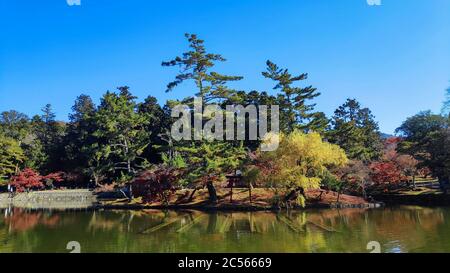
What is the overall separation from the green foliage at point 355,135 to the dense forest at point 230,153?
0.15m

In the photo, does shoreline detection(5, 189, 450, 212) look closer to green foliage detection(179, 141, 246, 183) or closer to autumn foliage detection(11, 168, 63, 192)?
green foliage detection(179, 141, 246, 183)

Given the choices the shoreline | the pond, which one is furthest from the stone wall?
the pond

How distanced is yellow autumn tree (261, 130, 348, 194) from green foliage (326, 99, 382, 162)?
10.1 meters

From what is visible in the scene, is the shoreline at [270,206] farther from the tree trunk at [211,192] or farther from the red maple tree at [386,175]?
the red maple tree at [386,175]

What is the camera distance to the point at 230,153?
2802 centimetres

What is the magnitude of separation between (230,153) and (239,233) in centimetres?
1214

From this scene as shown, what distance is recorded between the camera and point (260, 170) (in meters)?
25.8

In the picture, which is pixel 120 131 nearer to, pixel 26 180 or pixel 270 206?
pixel 26 180

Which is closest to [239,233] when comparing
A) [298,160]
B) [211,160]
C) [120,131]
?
[298,160]

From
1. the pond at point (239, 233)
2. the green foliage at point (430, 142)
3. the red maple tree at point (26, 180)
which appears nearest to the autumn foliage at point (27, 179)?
the red maple tree at point (26, 180)

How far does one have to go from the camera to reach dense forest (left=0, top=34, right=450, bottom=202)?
25781 mm
